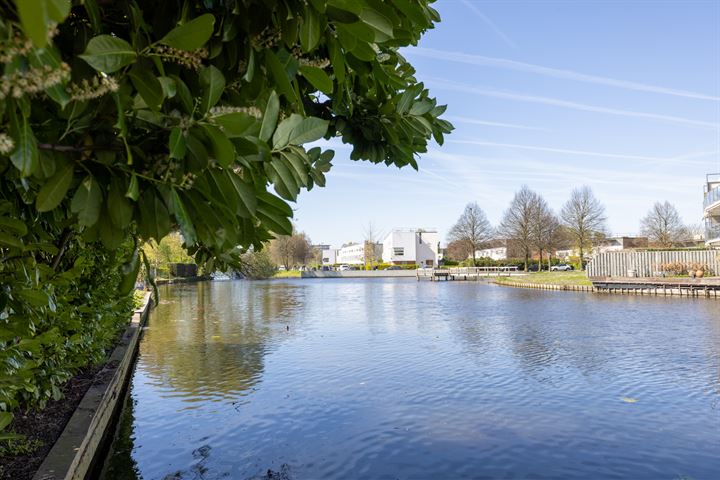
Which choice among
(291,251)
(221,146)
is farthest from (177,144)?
(291,251)

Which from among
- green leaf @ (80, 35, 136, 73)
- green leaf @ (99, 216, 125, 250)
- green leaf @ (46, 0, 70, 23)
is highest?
green leaf @ (80, 35, 136, 73)

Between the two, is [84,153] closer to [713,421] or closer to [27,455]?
[27,455]

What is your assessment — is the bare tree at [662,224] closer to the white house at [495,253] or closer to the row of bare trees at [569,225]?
the row of bare trees at [569,225]

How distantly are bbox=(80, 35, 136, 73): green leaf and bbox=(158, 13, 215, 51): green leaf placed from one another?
0.08 meters

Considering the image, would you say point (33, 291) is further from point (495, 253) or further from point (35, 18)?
point (495, 253)

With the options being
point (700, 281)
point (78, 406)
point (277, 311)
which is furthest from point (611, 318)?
point (78, 406)

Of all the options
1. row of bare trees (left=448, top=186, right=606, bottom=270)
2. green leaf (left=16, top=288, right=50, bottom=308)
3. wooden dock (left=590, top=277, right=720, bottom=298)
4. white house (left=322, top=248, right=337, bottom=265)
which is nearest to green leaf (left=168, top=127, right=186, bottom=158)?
green leaf (left=16, top=288, right=50, bottom=308)

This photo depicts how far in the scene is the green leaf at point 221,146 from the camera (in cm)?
114

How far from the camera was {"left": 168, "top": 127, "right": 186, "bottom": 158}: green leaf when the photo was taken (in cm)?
111

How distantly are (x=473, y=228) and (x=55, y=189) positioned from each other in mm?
59787

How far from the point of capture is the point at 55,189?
3.87 ft

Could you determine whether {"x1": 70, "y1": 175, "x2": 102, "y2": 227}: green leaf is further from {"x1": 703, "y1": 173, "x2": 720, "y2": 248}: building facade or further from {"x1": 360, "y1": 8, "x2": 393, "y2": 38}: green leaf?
{"x1": 703, "y1": 173, "x2": 720, "y2": 248}: building facade

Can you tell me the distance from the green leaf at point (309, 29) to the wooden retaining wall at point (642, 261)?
3012 centimetres

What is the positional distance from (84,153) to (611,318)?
17856 millimetres
